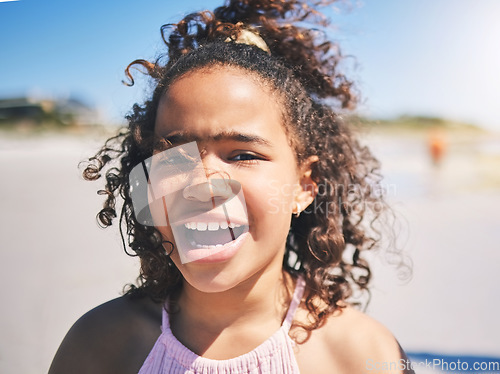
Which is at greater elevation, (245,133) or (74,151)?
(74,151)

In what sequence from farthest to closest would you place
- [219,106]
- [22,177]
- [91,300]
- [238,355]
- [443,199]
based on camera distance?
[22,177] → [443,199] → [91,300] → [238,355] → [219,106]

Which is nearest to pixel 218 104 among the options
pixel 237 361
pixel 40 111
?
pixel 237 361

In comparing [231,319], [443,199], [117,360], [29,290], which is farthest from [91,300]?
[443,199]

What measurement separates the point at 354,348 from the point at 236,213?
51 cm

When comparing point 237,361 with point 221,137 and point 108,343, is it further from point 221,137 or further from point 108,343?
point 221,137

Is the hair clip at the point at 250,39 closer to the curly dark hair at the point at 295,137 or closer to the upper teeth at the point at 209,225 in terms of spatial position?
the curly dark hair at the point at 295,137

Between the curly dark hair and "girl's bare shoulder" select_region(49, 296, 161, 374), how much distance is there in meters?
0.10

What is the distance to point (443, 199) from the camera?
478 cm

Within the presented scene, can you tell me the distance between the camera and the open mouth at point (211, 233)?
1.16 meters

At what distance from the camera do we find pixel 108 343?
1356mm

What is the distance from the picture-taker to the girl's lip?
1141 mm

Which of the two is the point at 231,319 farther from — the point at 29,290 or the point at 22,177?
the point at 22,177

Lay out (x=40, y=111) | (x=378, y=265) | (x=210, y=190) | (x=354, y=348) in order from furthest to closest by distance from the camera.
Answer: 1. (x=40, y=111)
2. (x=378, y=265)
3. (x=354, y=348)
4. (x=210, y=190)

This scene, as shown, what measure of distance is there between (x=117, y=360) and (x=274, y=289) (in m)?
0.52
